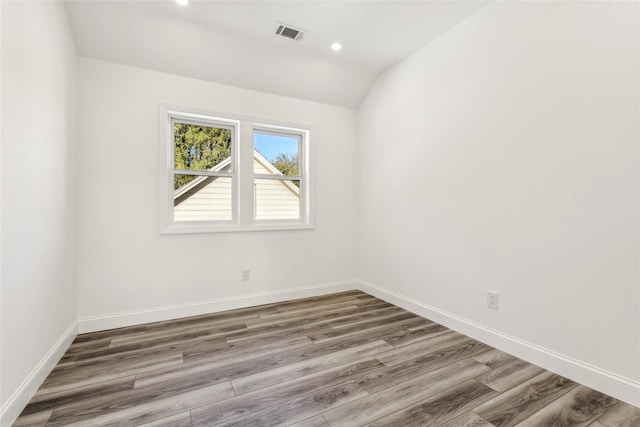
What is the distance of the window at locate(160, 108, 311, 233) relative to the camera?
9.70 feet

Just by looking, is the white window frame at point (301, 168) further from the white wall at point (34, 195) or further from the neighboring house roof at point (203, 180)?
the white wall at point (34, 195)

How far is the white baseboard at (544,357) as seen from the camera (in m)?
1.58

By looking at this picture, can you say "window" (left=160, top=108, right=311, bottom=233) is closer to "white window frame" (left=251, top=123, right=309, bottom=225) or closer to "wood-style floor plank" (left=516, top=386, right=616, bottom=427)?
"white window frame" (left=251, top=123, right=309, bottom=225)

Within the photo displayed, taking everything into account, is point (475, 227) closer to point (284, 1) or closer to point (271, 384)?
point (271, 384)

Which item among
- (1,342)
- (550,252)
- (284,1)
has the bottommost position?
(1,342)

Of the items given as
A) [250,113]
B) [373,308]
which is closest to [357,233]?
[373,308]

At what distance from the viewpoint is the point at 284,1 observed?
228 cm

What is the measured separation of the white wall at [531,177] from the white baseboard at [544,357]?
24mm

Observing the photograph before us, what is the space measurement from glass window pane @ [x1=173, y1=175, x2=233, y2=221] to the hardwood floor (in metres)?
1.12

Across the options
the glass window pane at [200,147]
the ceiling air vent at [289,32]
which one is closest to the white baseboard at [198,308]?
the glass window pane at [200,147]

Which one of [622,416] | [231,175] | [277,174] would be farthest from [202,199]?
[622,416]

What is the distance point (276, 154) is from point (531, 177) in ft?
8.50

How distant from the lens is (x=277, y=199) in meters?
3.52

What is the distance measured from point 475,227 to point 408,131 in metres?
1.24
